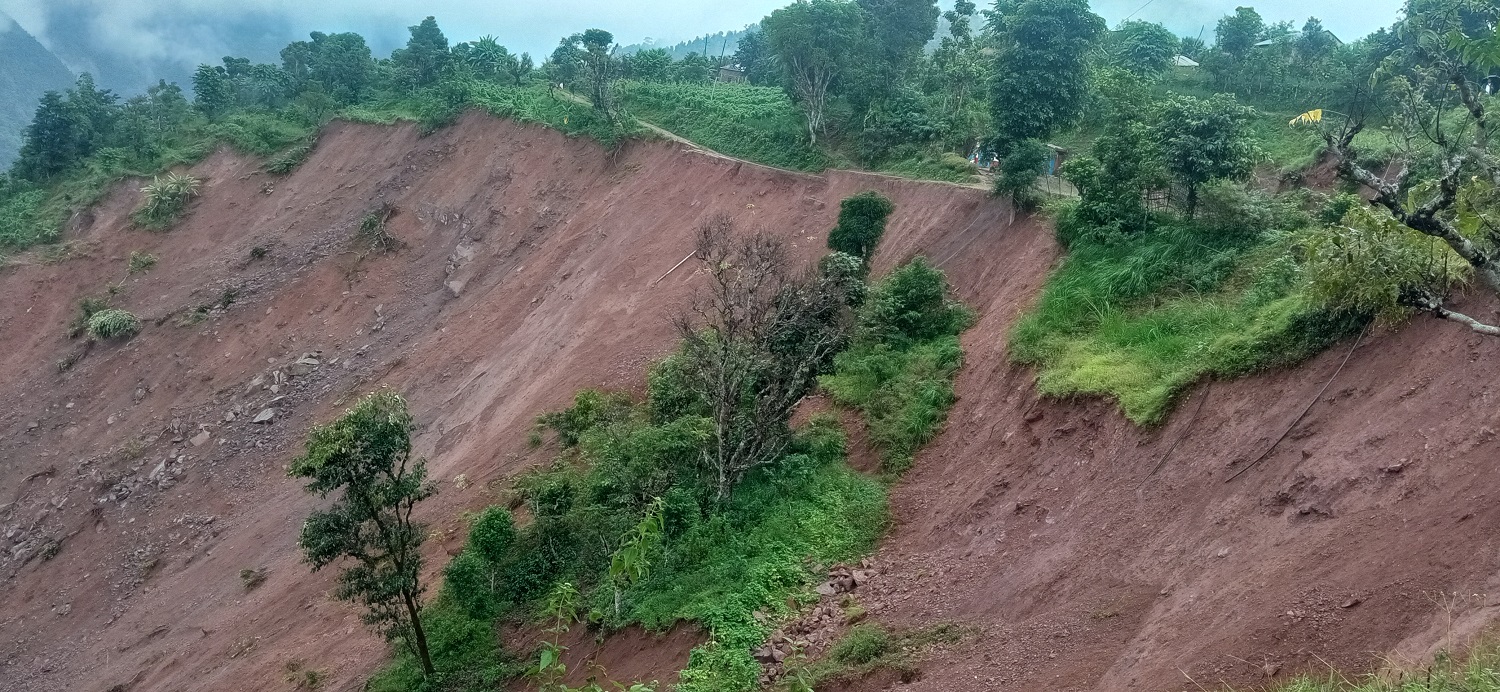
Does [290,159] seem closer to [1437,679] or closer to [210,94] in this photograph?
[210,94]

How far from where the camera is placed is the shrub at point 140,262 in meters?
27.8

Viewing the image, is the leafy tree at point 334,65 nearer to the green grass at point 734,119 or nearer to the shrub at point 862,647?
the green grass at point 734,119

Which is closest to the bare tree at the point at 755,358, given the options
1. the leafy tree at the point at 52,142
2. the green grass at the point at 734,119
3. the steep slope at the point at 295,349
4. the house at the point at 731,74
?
the steep slope at the point at 295,349

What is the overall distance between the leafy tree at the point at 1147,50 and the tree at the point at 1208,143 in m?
15.7

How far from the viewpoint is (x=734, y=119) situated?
2658 centimetres

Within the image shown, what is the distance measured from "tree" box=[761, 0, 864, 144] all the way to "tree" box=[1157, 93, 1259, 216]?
11.7m

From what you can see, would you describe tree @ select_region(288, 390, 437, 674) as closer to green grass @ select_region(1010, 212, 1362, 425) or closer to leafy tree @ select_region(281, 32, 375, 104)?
green grass @ select_region(1010, 212, 1362, 425)

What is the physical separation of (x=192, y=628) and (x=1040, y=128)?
1841cm

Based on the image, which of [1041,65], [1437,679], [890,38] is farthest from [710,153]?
[1437,679]

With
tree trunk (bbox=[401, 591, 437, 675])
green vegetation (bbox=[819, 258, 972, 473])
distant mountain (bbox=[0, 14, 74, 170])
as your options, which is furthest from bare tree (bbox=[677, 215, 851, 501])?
distant mountain (bbox=[0, 14, 74, 170])

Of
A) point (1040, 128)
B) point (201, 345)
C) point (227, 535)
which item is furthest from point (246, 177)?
point (1040, 128)

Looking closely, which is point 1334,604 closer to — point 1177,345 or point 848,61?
point 1177,345

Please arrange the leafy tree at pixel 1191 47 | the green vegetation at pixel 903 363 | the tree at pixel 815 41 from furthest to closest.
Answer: the leafy tree at pixel 1191 47 → the tree at pixel 815 41 → the green vegetation at pixel 903 363

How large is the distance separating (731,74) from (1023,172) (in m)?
30.5
